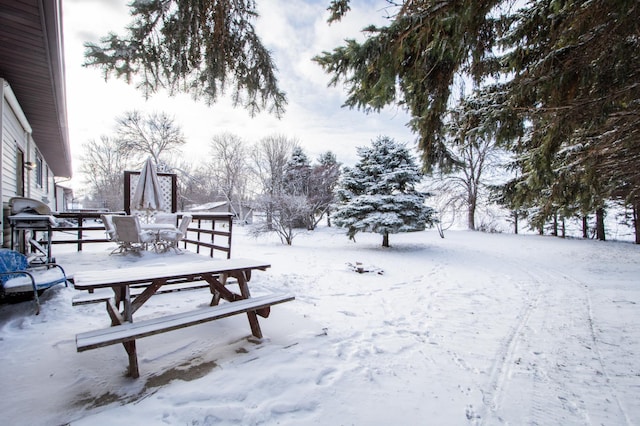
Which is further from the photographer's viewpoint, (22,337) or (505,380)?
(22,337)

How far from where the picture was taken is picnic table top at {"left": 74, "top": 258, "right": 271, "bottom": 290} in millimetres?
2170

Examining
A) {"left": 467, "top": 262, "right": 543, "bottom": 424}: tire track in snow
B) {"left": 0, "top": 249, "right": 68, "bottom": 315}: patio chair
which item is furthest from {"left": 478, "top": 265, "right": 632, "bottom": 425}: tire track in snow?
{"left": 0, "top": 249, "right": 68, "bottom": 315}: patio chair

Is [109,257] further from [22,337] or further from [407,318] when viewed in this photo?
[407,318]

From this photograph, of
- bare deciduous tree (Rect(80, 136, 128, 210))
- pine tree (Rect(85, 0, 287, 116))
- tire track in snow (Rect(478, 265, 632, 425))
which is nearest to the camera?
tire track in snow (Rect(478, 265, 632, 425))

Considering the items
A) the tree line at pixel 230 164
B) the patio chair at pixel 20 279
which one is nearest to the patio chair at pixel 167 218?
the patio chair at pixel 20 279

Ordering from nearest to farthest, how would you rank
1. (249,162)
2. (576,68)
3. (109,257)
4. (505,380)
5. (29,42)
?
1. (505,380)
2. (576,68)
3. (29,42)
4. (109,257)
5. (249,162)

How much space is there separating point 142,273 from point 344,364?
1975 millimetres

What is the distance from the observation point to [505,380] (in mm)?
2289

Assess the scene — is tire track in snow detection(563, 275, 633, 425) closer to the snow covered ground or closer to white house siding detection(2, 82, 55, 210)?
the snow covered ground

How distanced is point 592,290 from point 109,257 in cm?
1003

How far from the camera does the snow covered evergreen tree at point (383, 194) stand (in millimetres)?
10281

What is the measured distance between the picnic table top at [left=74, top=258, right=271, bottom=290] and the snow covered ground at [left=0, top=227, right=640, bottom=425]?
2.17 ft

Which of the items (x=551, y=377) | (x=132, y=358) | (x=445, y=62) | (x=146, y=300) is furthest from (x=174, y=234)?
(x=551, y=377)

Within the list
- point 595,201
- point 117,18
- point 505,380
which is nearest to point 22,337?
point 117,18
